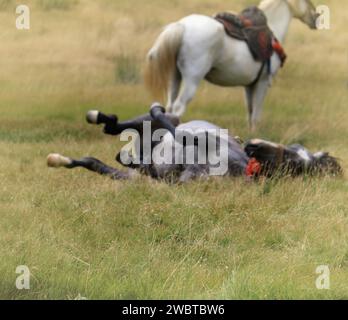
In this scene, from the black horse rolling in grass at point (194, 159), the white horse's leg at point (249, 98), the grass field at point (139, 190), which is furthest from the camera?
the white horse's leg at point (249, 98)

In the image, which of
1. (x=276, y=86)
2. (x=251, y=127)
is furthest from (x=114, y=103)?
(x=276, y=86)

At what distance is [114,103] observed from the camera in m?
7.29

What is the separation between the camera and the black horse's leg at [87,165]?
4.65 m

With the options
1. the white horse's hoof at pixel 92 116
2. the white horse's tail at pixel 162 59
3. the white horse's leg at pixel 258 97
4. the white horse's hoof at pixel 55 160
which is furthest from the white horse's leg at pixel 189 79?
the white horse's hoof at pixel 55 160

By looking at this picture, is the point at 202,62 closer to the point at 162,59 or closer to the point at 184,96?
the point at 184,96

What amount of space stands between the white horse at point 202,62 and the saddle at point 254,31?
0.06 m

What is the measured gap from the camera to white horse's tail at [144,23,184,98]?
658 centimetres

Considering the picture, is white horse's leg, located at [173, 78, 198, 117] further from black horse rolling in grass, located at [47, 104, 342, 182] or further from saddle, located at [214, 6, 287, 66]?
black horse rolling in grass, located at [47, 104, 342, 182]

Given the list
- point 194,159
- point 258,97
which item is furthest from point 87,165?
point 258,97

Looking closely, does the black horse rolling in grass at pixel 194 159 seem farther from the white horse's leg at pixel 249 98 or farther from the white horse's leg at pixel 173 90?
the white horse's leg at pixel 249 98

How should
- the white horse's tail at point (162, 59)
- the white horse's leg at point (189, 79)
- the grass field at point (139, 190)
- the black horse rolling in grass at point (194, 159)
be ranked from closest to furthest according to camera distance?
1. the grass field at point (139, 190)
2. the black horse rolling in grass at point (194, 159)
3. the white horse's tail at point (162, 59)
4. the white horse's leg at point (189, 79)

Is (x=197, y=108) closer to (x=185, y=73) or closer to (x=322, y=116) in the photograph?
(x=185, y=73)

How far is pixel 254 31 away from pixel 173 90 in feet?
3.15

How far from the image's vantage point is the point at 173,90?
6973 millimetres
